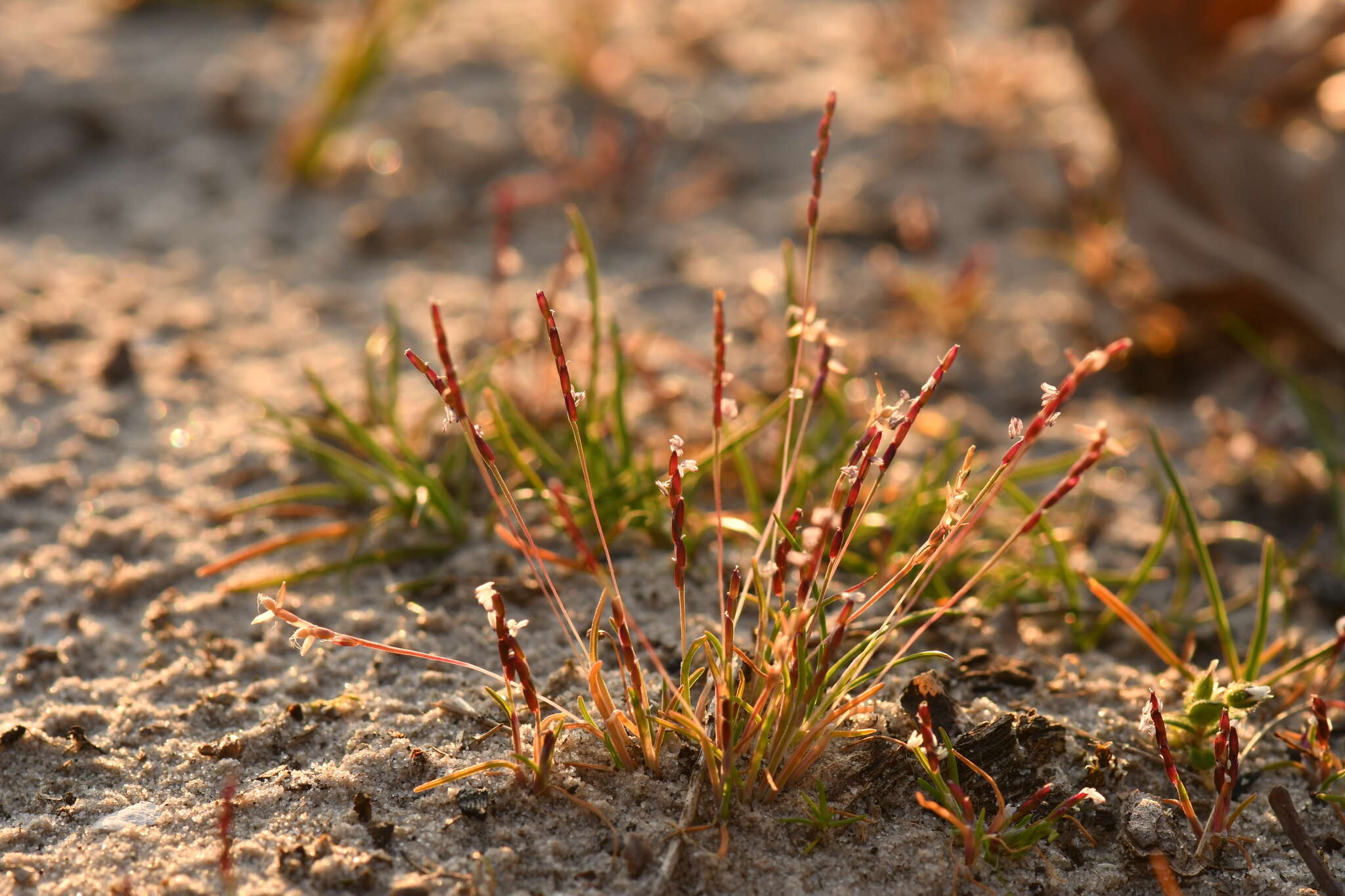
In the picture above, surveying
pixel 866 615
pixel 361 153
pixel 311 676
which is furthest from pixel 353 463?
pixel 361 153

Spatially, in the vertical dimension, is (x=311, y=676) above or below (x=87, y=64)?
below

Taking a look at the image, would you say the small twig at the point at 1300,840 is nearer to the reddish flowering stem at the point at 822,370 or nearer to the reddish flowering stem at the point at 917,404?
the reddish flowering stem at the point at 917,404

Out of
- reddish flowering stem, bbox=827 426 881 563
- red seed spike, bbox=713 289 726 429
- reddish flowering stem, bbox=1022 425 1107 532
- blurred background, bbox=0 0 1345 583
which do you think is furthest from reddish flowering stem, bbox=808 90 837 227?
blurred background, bbox=0 0 1345 583

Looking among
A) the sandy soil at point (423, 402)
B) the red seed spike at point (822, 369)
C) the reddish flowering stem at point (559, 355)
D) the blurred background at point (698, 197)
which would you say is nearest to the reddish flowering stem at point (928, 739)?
the sandy soil at point (423, 402)

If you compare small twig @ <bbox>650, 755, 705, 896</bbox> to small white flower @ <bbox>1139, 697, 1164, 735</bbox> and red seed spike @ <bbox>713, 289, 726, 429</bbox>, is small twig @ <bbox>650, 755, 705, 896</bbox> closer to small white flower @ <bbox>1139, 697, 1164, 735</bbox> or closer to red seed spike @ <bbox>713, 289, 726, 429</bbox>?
red seed spike @ <bbox>713, 289, 726, 429</bbox>

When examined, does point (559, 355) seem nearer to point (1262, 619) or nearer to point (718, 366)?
point (718, 366)

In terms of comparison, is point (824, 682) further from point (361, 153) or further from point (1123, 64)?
point (361, 153)
